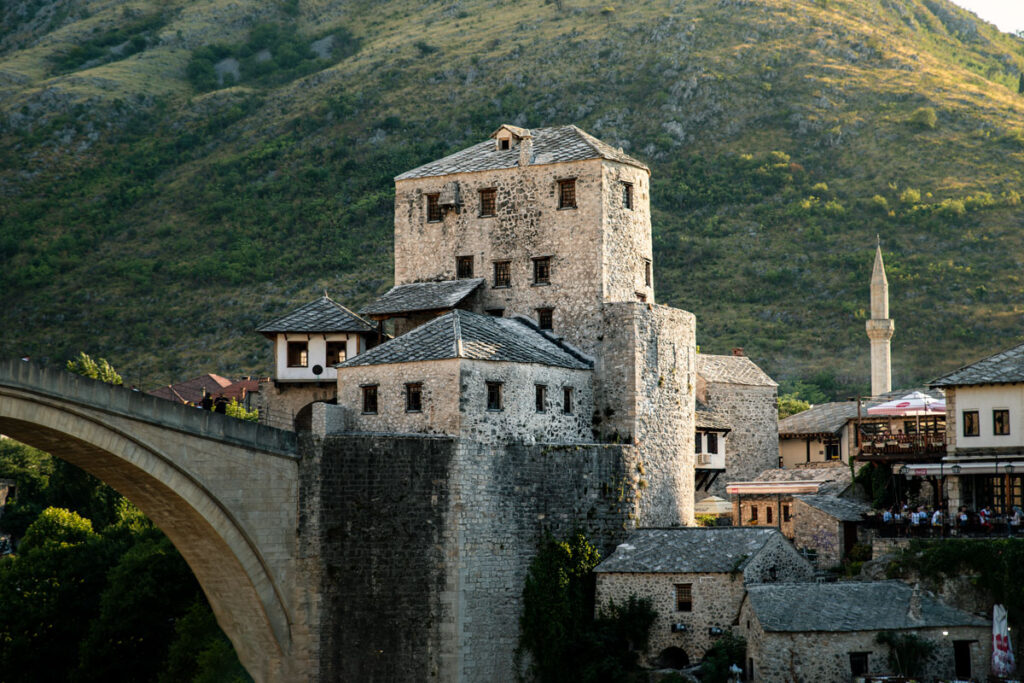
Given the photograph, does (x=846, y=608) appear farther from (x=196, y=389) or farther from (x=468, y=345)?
(x=196, y=389)

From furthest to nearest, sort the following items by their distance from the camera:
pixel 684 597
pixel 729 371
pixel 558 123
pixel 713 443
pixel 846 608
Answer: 1. pixel 558 123
2. pixel 729 371
3. pixel 713 443
4. pixel 684 597
5. pixel 846 608

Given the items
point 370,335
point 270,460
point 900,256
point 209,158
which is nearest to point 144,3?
point 209,158

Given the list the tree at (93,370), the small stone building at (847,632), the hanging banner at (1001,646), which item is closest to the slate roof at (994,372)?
the small stone building at (847,632)

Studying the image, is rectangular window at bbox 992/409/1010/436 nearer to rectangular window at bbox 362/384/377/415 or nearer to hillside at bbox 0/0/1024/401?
rectangular window at bbox 362/384/377/415

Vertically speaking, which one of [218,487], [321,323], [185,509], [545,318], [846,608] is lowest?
[846,608]

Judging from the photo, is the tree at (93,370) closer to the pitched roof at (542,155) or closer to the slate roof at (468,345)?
the pitched roof at (542,155)

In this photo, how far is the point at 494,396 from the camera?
49.2m

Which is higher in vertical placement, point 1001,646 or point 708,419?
point 708,419

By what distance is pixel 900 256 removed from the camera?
11094 centimetres

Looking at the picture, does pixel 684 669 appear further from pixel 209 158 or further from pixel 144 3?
pixel 144 3

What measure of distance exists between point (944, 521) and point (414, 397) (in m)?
18.0

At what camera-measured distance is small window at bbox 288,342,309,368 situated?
57.2 metres

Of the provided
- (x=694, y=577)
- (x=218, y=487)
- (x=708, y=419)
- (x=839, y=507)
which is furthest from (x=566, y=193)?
(x=218, y=487)

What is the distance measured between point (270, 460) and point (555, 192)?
626 inches
